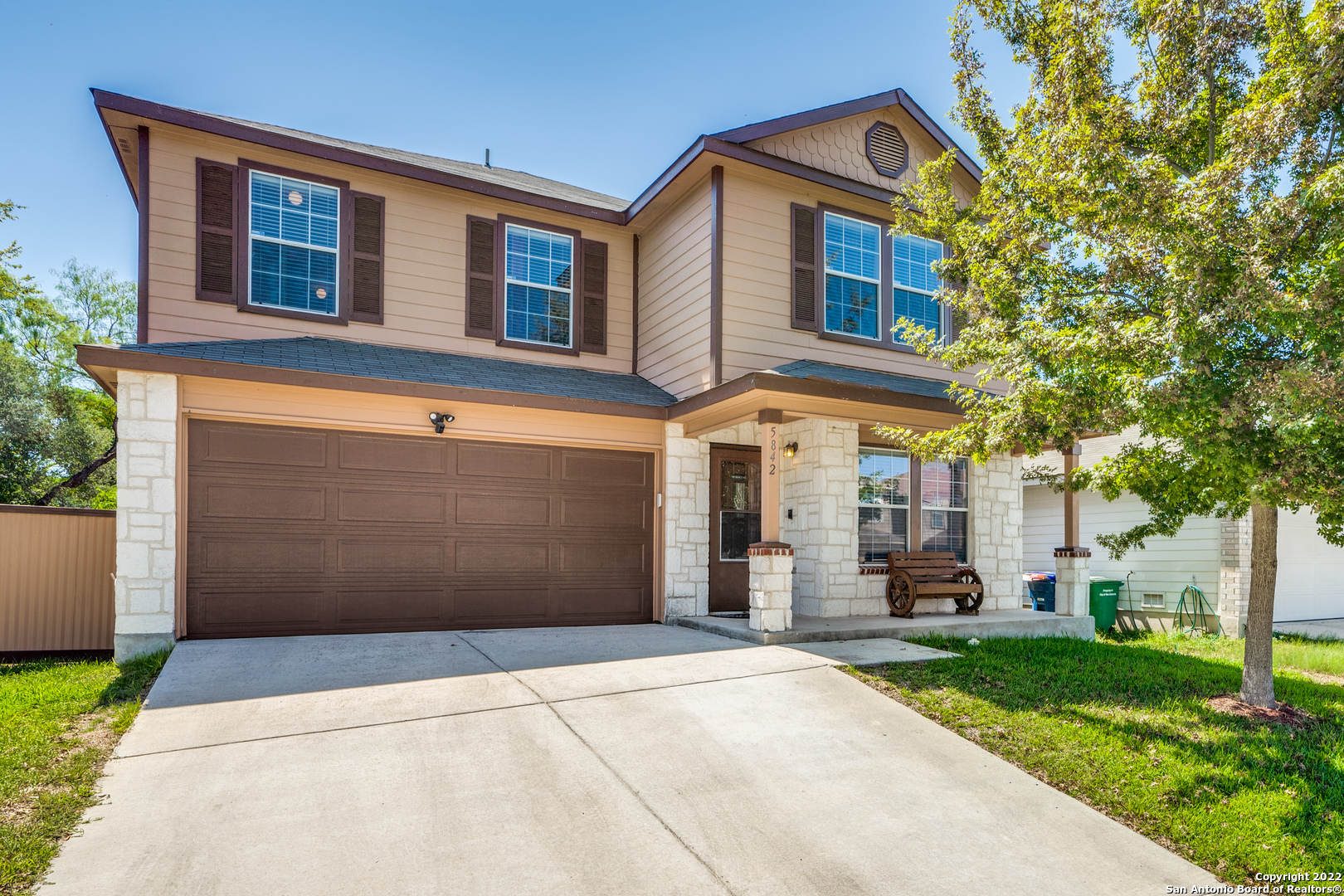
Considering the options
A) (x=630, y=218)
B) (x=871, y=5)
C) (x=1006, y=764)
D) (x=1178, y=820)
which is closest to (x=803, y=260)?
(x=630, y=218)

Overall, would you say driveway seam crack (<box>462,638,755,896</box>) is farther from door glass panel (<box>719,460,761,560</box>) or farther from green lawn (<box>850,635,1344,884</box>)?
door glass panel (<box>719,460,761,560</box>)

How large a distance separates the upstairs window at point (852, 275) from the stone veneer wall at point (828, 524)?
1.43 meters

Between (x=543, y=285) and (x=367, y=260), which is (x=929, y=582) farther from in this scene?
(x=367, y=260)

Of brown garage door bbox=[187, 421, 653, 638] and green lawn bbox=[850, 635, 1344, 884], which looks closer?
green lawn bbox=[850, 635, 1344, 884]

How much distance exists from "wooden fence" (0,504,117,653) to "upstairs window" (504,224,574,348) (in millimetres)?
4657

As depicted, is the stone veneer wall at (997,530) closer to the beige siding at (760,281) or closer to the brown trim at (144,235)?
the beige siding at (760,281)

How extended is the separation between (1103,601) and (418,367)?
34.4 feet

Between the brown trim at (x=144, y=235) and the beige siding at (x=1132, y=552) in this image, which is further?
the beige siding at (x=1132, y=552)

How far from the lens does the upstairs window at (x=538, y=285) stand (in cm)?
925

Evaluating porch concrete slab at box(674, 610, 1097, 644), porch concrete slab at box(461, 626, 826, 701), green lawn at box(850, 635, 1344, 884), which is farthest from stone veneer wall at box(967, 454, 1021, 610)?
porch concrete slab at box(461, 626, 826, 701)

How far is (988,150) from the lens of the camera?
671 centimetres

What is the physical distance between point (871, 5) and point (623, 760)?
9462 mm

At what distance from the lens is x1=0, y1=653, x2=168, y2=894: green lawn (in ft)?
10.6

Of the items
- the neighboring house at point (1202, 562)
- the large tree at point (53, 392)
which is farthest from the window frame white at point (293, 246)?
the large tree at point (53, 392)
